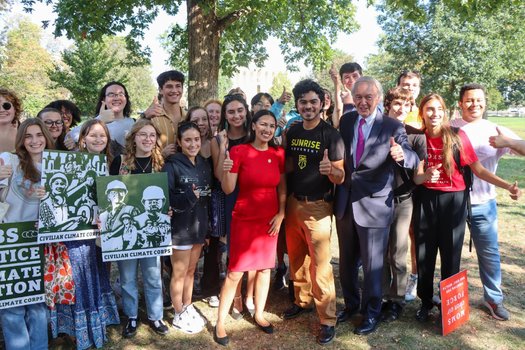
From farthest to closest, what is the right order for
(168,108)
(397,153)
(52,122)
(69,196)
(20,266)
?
(168,108), (52,122), (397,153), (69,196), (20,266)

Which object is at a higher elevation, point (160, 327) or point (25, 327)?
point (25, 327)

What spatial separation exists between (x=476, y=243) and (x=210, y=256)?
3084 mm

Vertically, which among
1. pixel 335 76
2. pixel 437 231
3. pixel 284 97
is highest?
pixel 335 76

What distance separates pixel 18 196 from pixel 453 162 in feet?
13.3

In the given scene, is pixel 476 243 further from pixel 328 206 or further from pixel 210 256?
pixel 210 256

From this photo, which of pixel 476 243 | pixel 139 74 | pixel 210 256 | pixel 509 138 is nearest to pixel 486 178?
pixel 509 138

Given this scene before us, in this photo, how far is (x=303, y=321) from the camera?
13.7ft

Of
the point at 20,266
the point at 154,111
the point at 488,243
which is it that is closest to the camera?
the point at 20,266

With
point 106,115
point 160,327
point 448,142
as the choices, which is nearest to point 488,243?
point 448,142

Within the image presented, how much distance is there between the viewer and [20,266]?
3.25 metres

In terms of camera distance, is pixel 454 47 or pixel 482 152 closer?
pixel 482 152

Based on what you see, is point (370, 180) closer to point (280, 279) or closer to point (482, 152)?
point (482, 152)

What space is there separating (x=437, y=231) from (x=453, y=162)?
28.9 inches

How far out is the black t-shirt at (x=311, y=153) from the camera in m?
3.65
